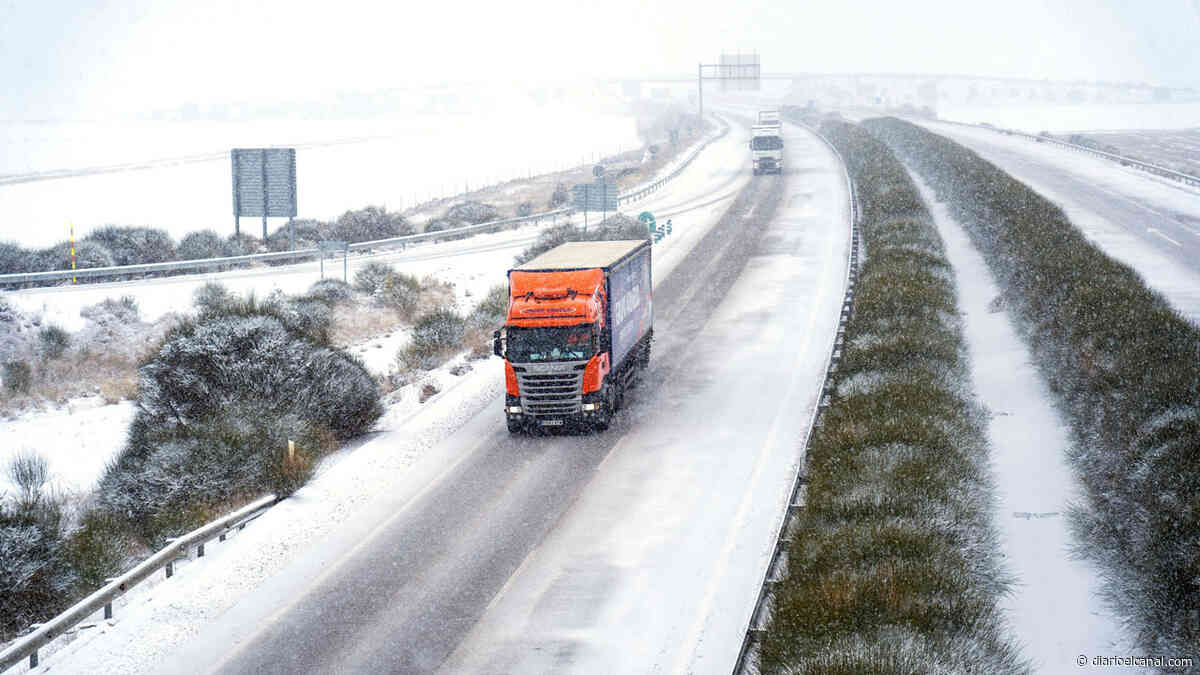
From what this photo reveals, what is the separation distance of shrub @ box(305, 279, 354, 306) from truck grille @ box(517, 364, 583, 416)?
17.0 meters

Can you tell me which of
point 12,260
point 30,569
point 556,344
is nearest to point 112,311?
point 12,260

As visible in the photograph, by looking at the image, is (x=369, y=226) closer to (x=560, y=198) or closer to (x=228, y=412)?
(x=560, y=198)

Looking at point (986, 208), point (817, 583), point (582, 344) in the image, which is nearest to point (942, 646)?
point (817, 583)

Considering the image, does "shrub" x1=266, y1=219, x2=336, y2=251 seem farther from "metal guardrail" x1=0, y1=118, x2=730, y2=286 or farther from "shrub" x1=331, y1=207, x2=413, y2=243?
"metal guardrail" x1=0, y1=118, x2=730, y2=286

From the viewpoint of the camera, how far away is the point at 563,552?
16.7 metres

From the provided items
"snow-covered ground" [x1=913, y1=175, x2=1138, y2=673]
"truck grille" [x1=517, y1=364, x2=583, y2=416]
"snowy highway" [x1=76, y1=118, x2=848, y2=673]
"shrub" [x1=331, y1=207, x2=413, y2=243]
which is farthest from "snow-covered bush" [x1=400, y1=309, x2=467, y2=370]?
"shrub" [x1=331, y1=207, x2=413, y2=243]

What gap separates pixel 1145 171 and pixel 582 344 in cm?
6095

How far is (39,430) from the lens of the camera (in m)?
26.2

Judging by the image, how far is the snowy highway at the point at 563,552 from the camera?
13719 millimetres

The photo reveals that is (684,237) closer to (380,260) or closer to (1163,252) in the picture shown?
(380,260)

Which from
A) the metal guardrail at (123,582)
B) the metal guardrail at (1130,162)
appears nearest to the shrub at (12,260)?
the metal guardrail at (123,582)

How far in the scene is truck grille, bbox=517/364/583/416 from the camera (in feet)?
71.6

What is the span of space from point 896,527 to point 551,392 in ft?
29.8

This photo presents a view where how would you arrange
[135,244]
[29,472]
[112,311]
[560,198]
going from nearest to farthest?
[29,472] → [112,311] → [135,244] → [560,198]
